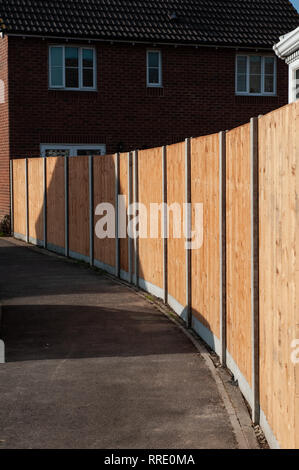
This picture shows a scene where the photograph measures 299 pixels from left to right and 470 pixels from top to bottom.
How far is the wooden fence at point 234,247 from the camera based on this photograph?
4938mm

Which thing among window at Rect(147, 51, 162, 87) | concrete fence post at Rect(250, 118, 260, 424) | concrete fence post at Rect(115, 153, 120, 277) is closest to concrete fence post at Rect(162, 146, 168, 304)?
concrete fence post at Rect(115, 153, 120, 277)

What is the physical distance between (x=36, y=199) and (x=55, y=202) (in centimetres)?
200

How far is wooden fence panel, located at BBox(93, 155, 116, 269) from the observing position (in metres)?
14.4

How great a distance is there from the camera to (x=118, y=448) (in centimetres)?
560

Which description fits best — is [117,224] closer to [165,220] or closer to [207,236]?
[165,220]

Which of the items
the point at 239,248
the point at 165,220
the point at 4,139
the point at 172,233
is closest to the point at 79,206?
the point at 165,220

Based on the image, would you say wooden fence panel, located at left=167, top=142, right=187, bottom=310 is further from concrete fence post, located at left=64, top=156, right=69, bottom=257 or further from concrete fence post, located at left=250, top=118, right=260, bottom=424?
concrete fence post, located at left=64, top=156, right=69, bottom=257

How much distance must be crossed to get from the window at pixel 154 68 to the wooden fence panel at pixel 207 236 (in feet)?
55.4

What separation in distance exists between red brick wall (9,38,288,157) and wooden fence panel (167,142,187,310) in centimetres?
1404

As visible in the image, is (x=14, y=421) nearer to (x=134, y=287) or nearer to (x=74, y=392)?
(x=74, y=392)

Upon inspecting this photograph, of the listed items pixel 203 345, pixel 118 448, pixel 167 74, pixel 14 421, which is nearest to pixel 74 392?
pixel 14 421

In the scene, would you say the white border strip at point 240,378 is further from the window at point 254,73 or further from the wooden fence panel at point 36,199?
the window at point 254,73

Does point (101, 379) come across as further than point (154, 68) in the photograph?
No

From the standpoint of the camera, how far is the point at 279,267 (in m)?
5.22
